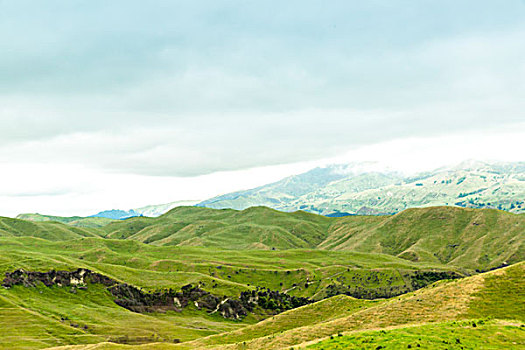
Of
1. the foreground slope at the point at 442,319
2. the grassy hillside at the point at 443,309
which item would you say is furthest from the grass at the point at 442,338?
the grassy hillside at the point at 443,309

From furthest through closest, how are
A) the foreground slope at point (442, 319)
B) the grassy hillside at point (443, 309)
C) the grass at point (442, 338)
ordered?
the grassy hillside at point (443, 309) < the foreground slope at point (442, 319) < the grass at point (442, 338)

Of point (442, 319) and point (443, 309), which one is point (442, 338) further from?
point (443, 309)

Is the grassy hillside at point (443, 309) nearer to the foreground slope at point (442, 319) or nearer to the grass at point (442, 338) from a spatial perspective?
the foreground slope at point (442, 319)

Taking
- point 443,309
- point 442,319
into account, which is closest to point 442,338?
point 442,319

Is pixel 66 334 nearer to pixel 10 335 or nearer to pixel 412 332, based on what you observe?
pixel 10 335

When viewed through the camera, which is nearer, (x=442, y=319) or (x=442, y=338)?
(x=442, y=338)

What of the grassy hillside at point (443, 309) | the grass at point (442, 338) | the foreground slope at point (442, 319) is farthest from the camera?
the grassy hillside at point (443, 309)

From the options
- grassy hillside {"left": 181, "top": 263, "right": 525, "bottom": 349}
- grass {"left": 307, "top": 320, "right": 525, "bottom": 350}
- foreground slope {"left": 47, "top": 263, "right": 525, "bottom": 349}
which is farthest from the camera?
grassy hillside {"left": 181, "top": 263, "right": 525, "bottom": 349}

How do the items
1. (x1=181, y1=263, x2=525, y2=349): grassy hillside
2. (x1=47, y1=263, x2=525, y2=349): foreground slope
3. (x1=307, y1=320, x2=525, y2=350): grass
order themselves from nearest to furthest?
(x1=307, y1=320, x2=525, y2=350): grass < (x1=47, y1=263, x2=525, y2=349): foreground slope < (x1=181, y1=263, x2=525, y2=349): grassy hillside

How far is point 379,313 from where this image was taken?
7588 centimetres

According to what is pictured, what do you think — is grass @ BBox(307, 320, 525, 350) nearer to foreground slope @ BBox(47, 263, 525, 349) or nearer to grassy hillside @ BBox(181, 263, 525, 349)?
foreground slope @ BBox(47, 263, 525, 349)

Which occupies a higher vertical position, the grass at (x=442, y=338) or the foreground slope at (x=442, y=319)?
the grass at (x=442, y=338)

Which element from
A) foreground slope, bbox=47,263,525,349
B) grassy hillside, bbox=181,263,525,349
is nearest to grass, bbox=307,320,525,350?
foreground slope, bbox=47,263,525,349

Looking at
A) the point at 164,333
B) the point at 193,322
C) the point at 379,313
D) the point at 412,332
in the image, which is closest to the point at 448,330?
the point at 412,332
